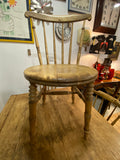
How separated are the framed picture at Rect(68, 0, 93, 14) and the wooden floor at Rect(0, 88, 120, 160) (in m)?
1.18

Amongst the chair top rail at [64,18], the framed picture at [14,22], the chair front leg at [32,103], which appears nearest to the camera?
the chair front leg at [32,103]

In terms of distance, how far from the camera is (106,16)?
1104mm

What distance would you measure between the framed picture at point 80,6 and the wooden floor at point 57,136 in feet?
3.89

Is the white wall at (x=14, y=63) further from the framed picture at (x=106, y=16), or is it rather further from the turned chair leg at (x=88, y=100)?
the turned chair leg at (x=88, y=100)

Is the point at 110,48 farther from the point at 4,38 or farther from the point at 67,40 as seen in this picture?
the point at 4,38

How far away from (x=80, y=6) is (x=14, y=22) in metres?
0.83

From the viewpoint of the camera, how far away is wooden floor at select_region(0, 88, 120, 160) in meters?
0.41

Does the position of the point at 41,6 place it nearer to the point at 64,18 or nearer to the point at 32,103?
the point at 64,18

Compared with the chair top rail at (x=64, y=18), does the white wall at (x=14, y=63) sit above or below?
below

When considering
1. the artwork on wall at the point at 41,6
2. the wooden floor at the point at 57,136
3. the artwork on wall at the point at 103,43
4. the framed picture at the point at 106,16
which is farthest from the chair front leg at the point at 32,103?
the framed picture at the point at 106,16

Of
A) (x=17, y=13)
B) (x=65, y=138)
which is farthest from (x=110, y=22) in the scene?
(x=65, y=138)

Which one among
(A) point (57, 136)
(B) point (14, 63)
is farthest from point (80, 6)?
(A) point (57, 136)

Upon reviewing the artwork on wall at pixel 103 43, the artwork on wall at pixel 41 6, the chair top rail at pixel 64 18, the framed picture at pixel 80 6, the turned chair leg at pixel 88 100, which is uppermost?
the framed picture at pixel 80 6

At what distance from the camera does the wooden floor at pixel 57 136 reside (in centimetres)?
41
